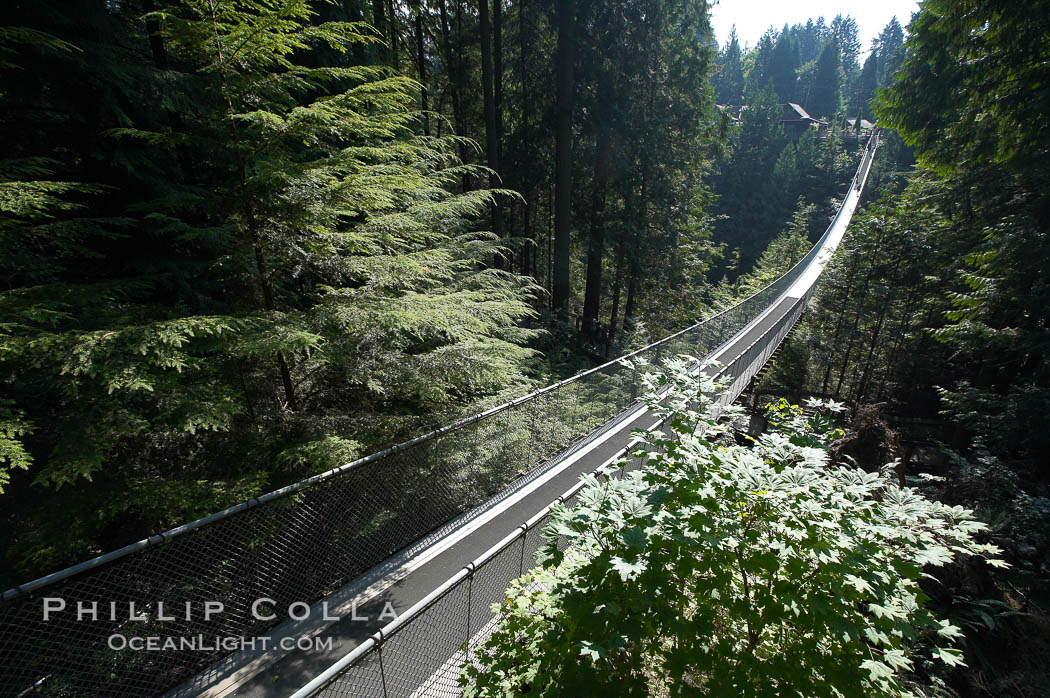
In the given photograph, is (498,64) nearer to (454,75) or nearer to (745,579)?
(454,75)

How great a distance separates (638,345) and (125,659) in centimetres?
1322

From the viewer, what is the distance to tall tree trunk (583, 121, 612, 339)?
14250mm

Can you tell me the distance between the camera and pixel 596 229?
15031 mm

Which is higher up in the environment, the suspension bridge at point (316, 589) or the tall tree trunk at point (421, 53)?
the tall tree trunk at point (421, 53)

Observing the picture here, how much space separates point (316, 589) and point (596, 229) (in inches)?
530

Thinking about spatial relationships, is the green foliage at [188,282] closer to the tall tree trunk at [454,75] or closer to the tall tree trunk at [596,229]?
the tall tree trunk at [454,75]

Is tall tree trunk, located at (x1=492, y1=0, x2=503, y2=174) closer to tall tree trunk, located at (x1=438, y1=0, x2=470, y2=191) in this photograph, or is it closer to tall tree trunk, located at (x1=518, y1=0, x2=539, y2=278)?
tall tree trunk, located at (x1=518, y1=0, x2=539, y2=278)

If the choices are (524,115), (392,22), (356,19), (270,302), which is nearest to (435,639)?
(270,302)

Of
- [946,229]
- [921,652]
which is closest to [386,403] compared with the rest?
[921,652]

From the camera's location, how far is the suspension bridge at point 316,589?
9.45ft

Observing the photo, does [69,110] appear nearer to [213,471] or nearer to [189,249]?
[189,249]

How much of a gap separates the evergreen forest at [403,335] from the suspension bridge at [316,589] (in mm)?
408

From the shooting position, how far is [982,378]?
1103 cm

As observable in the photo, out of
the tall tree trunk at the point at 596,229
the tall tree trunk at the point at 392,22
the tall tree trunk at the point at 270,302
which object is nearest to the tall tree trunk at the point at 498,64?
the tall tree trunk at the point at 392,22
